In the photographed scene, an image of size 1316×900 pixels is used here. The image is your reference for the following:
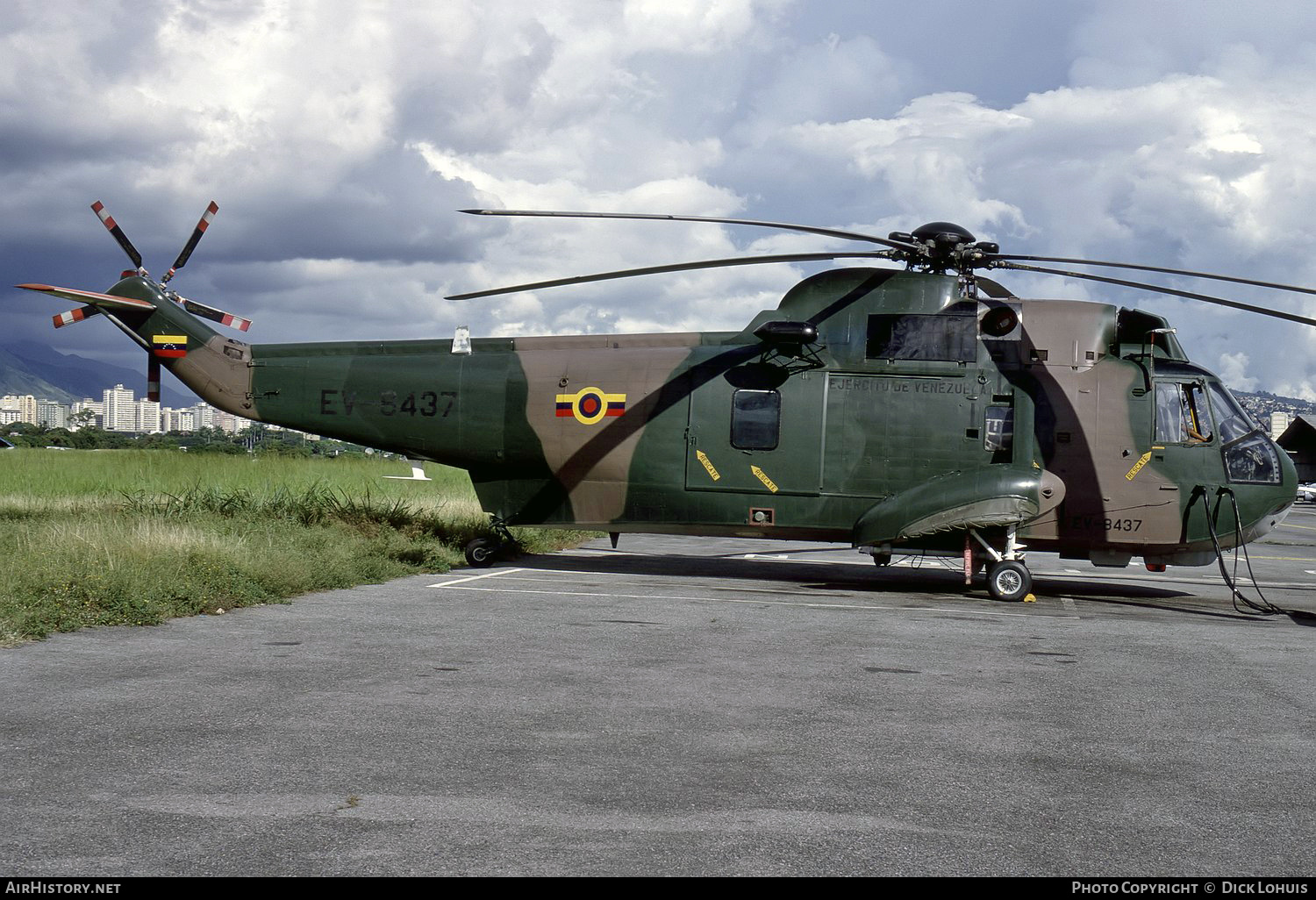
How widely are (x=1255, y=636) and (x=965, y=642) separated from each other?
129 inches

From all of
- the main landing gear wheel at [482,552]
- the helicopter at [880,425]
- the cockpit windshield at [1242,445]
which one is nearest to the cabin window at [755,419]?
the helicopter at [880,425]

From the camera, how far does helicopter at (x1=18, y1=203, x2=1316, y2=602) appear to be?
48.2 feet

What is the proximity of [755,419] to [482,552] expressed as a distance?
472 cm

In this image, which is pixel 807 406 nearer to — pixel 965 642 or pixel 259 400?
pixel 965 642

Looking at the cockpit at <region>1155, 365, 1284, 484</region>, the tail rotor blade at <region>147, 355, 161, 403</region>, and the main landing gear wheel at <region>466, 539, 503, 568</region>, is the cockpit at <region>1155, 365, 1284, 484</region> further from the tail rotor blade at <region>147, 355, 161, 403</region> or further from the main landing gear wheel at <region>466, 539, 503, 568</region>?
the tail rotor blade at <region>147, 355, 161, 403</region>

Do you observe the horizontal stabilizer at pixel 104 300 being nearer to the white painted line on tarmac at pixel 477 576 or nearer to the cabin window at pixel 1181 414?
the white painted line on tarmac at pixel 477 576

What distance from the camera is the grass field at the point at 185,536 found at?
404 inches

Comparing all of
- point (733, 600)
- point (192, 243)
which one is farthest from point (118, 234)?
point (733, 600)

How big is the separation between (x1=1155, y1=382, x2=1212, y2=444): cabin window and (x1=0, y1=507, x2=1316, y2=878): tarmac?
364cm

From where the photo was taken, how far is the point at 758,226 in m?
13.1

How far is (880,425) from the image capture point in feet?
49.8

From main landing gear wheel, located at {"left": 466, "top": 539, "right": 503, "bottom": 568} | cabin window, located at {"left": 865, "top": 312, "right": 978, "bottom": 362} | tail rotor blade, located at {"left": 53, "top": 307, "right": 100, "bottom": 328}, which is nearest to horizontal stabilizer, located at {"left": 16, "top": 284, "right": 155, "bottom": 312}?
tail rotor blade, located at {"left": 53, "top": 307, "right": 100, "bottom": 328}

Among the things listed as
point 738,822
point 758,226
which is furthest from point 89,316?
point 738,822

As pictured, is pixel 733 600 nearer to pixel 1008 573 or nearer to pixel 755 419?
pixel 755 419
